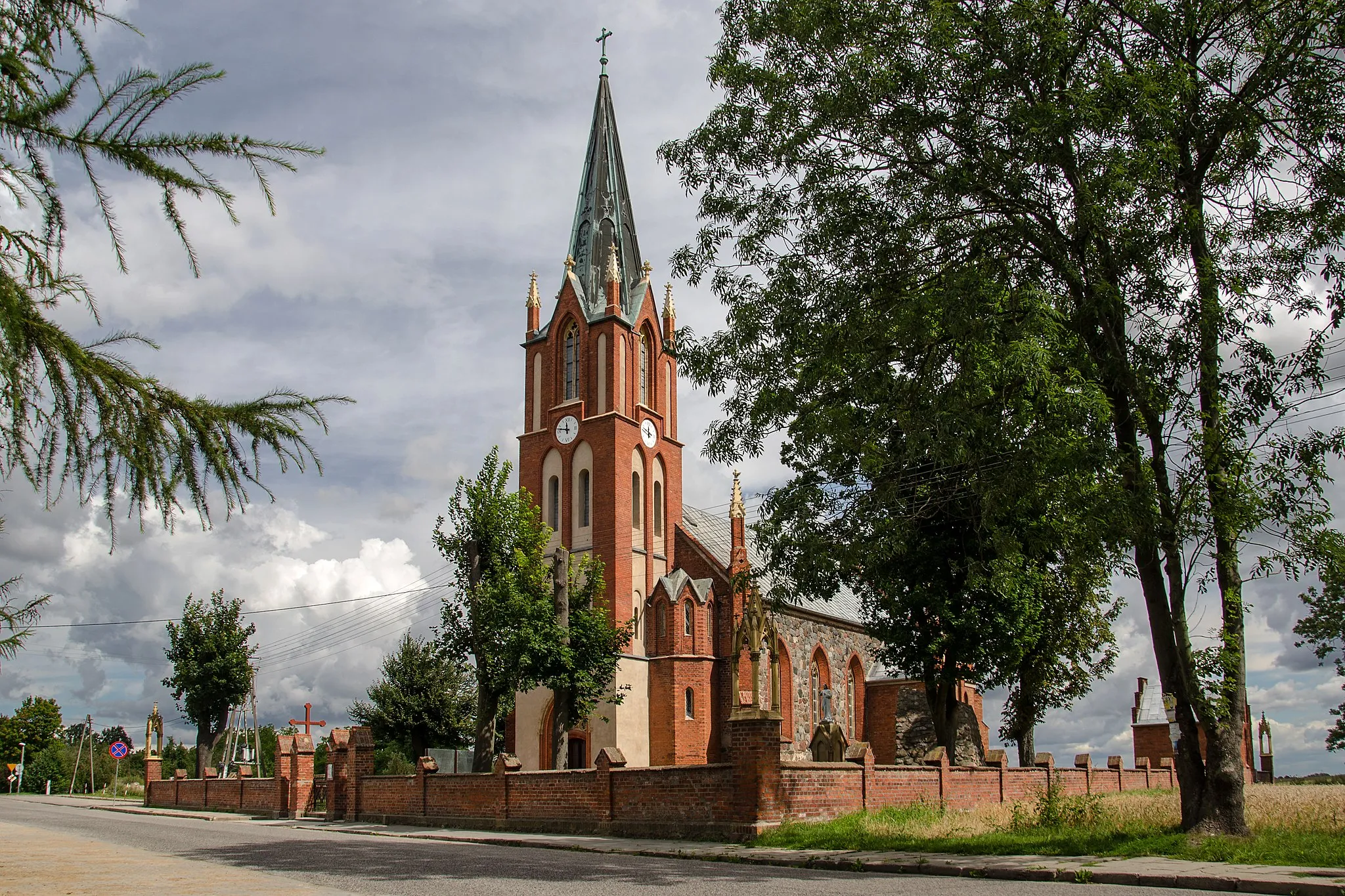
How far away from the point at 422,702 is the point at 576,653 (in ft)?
39.8

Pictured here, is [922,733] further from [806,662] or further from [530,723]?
[530,723]

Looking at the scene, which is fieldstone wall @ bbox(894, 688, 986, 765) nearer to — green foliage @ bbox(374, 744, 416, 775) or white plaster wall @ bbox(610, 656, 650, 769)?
white plaster wall @ bbox(610, 656, 650, 769)

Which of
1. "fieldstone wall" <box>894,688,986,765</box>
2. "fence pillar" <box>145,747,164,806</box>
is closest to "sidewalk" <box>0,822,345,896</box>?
"fieldstone wall" <box>894,688,986,765</box>

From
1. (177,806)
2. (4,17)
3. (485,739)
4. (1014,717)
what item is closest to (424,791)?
(485,739)

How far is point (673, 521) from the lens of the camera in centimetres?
3850

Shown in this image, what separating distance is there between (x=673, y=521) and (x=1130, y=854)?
2616cm

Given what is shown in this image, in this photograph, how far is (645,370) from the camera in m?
39.6

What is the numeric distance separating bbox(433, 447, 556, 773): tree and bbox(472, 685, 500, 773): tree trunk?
0.02m

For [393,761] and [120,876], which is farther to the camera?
[393,761]

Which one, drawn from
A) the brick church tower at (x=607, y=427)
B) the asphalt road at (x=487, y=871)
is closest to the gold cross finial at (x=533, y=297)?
the brick church tower at (x=607, y=427)

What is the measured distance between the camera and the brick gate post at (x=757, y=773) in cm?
1752

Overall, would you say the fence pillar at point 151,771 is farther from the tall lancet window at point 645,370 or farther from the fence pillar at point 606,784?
the fence pillar at point 606,784

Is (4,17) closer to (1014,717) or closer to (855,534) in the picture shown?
(855,534)

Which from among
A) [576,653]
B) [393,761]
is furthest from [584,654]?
[393,761]
